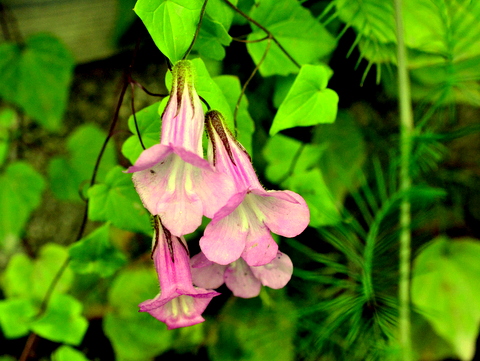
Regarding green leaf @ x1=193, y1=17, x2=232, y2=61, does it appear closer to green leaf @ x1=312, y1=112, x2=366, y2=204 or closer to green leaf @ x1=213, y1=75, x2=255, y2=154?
green leaf @ x1=213, y1=75, x2=255, y2=154

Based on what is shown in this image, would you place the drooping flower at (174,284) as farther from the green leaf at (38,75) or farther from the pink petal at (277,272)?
the green leaf at (38,75)

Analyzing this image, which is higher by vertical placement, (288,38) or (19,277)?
(288,38)

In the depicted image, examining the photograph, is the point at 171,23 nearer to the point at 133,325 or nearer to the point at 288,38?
the point at 288,38

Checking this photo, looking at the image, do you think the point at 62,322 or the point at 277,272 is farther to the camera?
the point at 62,322

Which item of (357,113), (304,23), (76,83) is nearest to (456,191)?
(357,113)

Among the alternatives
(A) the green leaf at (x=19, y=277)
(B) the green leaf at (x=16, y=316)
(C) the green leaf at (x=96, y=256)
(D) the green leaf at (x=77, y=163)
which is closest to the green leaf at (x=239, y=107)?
(C) the green leaf at (x=96, y=256)

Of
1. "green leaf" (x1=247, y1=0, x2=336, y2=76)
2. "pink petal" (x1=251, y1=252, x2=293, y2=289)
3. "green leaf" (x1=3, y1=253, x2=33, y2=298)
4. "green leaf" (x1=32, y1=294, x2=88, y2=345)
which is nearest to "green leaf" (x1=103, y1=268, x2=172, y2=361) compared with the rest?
"green leaf" (x1=32, y1=294, x2=88, y2=345)

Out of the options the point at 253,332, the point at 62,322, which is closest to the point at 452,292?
the point at 253,332

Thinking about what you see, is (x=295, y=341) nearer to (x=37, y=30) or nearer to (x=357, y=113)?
(x=357, y=113)
